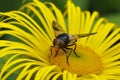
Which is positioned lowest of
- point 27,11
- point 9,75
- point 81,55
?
point 9,75

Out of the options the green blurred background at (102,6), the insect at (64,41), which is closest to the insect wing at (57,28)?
the insect at (64,41)

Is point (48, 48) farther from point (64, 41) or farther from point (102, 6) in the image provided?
point (102, 6)

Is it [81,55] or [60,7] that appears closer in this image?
[81,55]

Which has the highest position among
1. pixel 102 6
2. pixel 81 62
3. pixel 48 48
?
pixel 102 6

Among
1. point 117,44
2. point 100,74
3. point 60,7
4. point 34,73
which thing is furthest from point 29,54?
point 60,7

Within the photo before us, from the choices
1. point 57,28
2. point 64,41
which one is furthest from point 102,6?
point 64,41

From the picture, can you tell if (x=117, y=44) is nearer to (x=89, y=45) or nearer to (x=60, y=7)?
(x=89, y=45)

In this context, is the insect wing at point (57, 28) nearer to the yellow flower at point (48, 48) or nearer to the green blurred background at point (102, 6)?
the yellow flower at point (48, 48)
